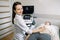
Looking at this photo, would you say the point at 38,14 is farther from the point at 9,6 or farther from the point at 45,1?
the point at 9,6

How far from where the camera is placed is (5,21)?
14.0 feet

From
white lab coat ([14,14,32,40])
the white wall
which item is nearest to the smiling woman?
the white wall

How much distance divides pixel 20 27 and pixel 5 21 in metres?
2.26

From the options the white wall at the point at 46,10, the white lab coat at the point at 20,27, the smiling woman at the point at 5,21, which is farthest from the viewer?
the smiling woman at the point at 5,21

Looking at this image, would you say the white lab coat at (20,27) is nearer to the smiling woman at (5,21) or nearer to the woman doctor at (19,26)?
the woman doctor at (19,26)

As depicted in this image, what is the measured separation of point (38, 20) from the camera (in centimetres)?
405

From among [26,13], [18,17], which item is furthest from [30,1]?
[18,17]

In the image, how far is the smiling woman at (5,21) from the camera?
13.2 ft

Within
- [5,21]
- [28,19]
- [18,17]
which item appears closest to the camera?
[18,17]

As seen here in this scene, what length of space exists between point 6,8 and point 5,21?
45cm

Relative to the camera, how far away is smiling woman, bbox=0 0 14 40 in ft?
13.2

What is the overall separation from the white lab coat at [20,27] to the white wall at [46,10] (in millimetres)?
1938

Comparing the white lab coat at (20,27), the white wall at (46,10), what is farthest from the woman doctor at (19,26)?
the white wall at (46,10)

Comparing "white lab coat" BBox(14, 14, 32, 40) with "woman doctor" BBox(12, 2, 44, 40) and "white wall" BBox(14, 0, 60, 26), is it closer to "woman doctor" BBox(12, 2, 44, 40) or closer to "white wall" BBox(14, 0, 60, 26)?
"woman doctor" BBox(12, 2, 44, 40)
